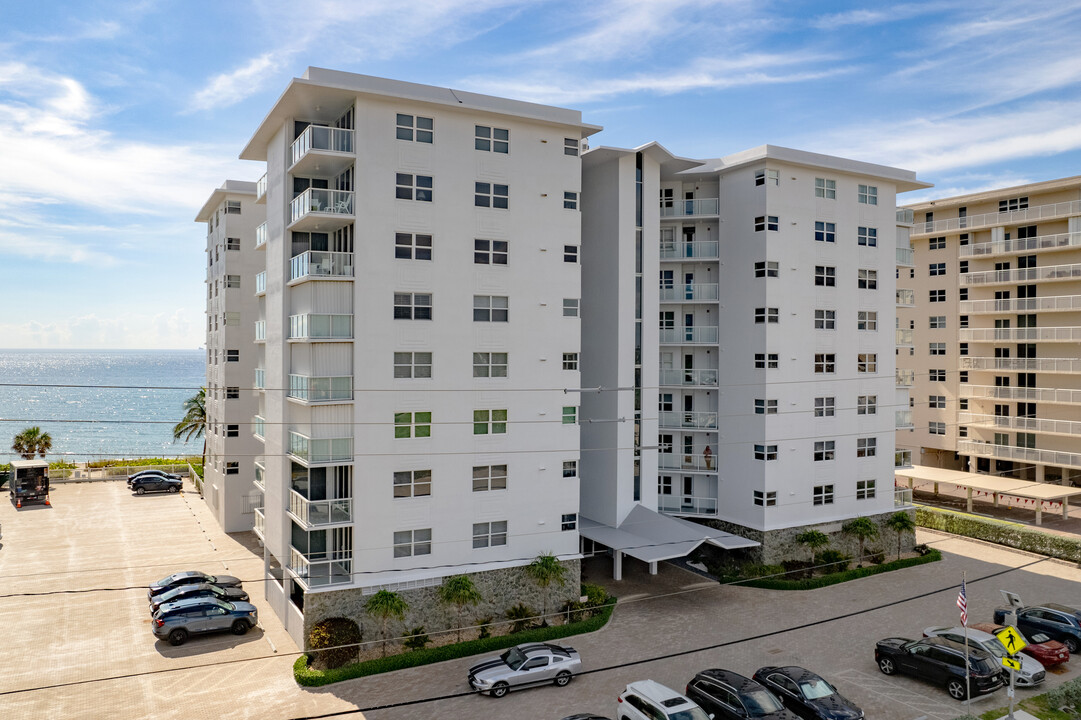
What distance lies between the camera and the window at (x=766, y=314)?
3328cm

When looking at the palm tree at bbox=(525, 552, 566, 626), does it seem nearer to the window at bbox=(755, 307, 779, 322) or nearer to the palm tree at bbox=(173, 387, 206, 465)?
the window at bbox=(755, 307, 779, 322)

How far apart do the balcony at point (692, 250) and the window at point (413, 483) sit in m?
17.3

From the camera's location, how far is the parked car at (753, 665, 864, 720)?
1967cm

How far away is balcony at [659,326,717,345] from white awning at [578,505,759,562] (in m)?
8.46

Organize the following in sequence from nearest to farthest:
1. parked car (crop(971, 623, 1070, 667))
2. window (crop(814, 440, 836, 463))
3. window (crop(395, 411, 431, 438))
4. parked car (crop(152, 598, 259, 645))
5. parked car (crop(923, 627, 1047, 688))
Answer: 1. parked car (crop(923, 627, 1047, 688))
2. parked car (crop(971, 623, 1070, 667))
3. window (crop(395, 411, 431, 438))
4. parked car (crop(152, 598, 259, 645))
5. window (crop(814, 440, 836, 463))

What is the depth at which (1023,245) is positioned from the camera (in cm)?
4700

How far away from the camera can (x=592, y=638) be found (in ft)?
85.6

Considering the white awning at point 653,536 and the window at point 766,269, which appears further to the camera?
the window at point 766,269

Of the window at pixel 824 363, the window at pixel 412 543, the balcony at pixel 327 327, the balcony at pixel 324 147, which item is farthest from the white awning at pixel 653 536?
the balcony at pixel 324 147

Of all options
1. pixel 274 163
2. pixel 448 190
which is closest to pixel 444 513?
pixel 448 190

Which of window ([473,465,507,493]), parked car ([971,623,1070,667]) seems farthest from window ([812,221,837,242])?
window ([473,465,507,493])

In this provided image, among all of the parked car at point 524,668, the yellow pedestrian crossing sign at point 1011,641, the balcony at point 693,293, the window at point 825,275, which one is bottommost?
the parked car at point 524,668

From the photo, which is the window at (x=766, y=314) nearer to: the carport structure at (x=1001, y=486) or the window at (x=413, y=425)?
the carport structure at (x=1001, y=486)

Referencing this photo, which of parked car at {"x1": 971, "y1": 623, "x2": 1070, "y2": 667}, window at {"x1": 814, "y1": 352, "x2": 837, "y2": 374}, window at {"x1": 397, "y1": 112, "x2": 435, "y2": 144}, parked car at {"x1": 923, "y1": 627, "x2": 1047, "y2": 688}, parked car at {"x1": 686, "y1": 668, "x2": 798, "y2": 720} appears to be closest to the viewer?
parked car at {"x1": 686, "y1": 668, "x2": 798, "y2": 720}
